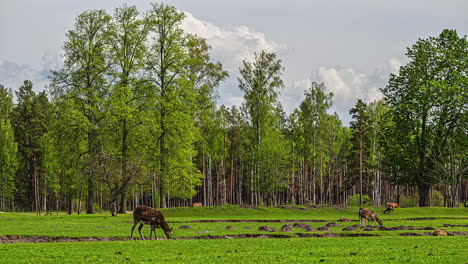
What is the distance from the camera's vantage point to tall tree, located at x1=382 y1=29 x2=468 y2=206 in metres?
60.1

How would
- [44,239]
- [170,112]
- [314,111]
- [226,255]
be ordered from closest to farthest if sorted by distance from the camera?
[226,255]
[44,239]
[170,112]
[314,111]

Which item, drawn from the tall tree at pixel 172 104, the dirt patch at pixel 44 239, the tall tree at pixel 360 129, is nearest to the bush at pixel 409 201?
the tall tree at pixel 360 129

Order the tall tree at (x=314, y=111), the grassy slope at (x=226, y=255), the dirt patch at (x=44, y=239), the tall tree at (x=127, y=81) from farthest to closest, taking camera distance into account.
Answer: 1. the tall tree at (x=314, y=111)
2. the tall tree at (x=127, y=81)
3. the dirt patch at (x=44, y=239)
4. the grassy slope at (x=226, y=255)

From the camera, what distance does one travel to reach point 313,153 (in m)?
77.1

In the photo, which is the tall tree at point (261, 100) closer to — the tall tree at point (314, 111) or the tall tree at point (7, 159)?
the tall tree at point (314, 111)

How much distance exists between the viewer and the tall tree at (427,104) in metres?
60.1

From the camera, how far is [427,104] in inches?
2384

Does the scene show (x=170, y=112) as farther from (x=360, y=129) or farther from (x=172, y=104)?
(x=360, y=129)

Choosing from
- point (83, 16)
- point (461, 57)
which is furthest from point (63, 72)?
point (461, 57)

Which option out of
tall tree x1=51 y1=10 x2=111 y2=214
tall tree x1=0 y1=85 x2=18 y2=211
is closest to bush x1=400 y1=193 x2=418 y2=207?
tall tree x1=51 y1=10 x2=111 y2=214

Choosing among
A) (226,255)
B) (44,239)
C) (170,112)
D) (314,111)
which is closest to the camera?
(226,255)

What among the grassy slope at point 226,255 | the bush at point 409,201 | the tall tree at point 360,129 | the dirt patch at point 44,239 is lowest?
the bush at point 409,201

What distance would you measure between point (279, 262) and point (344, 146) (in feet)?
302

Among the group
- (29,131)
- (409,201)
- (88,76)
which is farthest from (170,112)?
(409,201)
